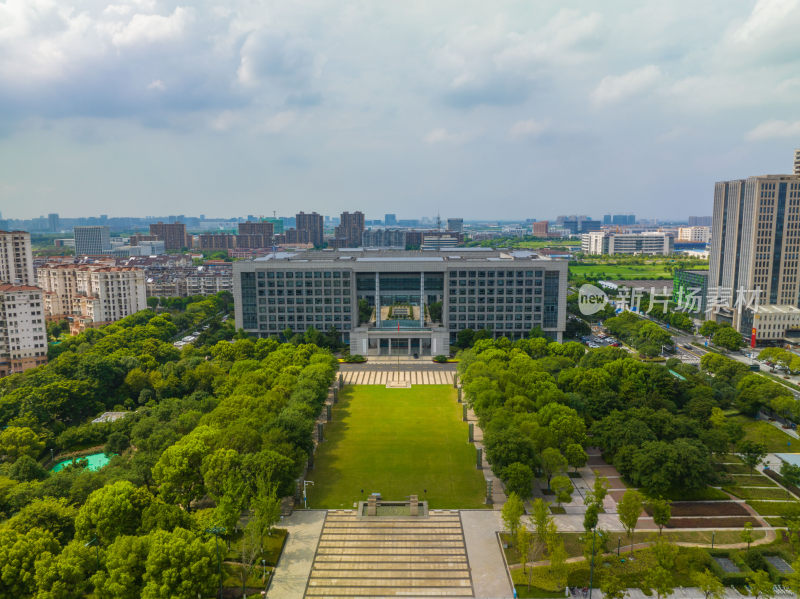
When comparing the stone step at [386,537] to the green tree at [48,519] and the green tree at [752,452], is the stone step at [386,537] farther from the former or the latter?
the green tree at [752,452]

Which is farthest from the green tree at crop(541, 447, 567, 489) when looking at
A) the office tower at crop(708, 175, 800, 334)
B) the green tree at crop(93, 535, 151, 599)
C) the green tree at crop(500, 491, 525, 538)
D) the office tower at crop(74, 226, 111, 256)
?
the office tower at crop(74, 226, 111, 256)

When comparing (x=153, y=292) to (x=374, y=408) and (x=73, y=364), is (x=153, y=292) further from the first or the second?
(x=374, y=408)

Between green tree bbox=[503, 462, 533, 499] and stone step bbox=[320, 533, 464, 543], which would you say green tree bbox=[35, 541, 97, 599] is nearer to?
stone step bbox=[320, 533, 464, 543]

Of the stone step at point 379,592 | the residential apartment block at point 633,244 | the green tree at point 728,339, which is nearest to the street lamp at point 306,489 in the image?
the stone step at point 379,592

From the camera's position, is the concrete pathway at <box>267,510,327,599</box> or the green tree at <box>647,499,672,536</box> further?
the green tree at <box>647,499,672,536</box>

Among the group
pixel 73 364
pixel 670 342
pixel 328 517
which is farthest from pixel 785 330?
pixel 73 364

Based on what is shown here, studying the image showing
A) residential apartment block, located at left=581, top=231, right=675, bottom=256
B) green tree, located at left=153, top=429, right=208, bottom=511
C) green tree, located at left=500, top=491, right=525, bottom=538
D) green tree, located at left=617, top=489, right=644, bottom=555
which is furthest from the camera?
residential apartment block, located at left=581, top=231, right=675, bottom=256

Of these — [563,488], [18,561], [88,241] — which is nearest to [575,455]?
[563,488]
